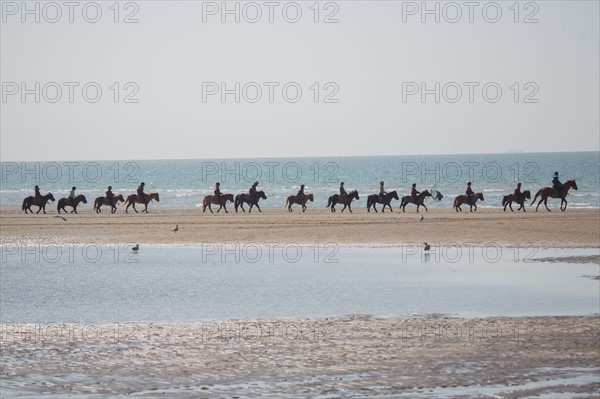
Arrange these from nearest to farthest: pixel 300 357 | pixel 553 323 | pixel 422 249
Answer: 1. pixel 300 357
2. pixel 553 323
3. pixel 422 249

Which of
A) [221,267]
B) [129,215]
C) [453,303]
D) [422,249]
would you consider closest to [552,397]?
[453,303]

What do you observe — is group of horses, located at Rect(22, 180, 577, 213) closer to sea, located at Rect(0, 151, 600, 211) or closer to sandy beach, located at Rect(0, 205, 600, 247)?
sandy beach, located at Rect(0, 205, 600, 247)

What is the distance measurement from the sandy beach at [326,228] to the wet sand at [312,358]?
15282 millimetres

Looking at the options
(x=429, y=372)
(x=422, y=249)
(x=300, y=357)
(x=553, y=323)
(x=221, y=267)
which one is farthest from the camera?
(x=422, y=249)

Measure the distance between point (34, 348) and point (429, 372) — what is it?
20.1 ft

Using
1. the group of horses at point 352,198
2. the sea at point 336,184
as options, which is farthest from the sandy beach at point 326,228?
the sea at point 336,184

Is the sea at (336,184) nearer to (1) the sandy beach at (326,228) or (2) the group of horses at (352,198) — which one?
(2) the group of horses at (352,198)

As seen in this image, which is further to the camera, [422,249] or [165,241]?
[165,241]

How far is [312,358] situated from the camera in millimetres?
13344

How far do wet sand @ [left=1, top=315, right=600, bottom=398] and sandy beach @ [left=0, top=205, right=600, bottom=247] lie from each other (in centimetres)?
1528

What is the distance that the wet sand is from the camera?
11.6 m

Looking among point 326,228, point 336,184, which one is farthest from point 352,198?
point 336,184

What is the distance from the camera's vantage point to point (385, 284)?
21344 mm

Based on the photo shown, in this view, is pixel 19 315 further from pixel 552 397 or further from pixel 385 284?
pixel 552 397
